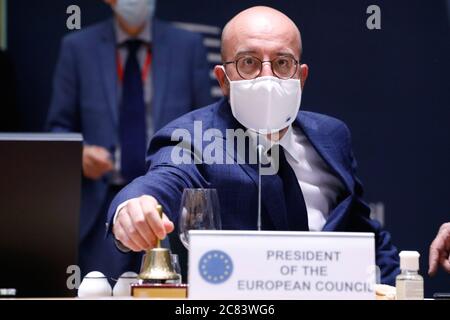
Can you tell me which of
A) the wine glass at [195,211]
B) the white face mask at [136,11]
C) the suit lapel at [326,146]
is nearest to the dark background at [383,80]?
the white face mask at [136,11]

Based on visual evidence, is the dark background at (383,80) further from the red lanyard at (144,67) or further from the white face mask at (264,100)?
the white face mask at (264,100)

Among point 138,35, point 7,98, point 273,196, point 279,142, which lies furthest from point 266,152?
point 7,98

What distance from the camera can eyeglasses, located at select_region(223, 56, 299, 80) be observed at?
331 cm

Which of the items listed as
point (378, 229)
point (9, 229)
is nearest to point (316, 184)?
point (378, 229)

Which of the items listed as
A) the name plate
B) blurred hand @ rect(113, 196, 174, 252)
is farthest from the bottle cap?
blurred hand @ rect(113, 196, 174, 252)

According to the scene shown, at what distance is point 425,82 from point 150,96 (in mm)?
1107

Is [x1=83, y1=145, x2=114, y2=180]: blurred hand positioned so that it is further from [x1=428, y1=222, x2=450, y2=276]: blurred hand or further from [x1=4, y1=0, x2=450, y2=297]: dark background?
[x1=428, y1=222, x2=450, y2=276]: blurred hand

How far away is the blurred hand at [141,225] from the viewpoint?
2447mm

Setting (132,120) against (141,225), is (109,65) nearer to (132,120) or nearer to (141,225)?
(132,120)

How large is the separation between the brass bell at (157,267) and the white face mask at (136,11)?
178cm

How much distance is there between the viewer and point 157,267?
96.7 inches

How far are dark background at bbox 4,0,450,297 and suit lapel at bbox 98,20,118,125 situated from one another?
78mm

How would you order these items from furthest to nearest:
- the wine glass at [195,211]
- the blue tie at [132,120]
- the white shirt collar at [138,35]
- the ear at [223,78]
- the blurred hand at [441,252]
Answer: the white shirt collar at [138,35]
the blue tie at [132,120]
the ear at [223,78]
the blurred hand at [441,252]
the wine glass at [195,211]

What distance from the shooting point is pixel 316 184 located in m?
3.33
